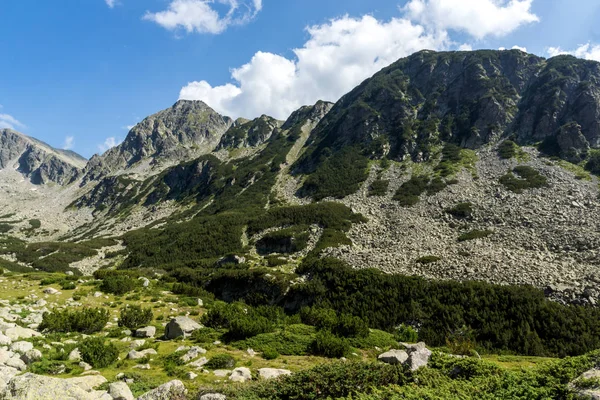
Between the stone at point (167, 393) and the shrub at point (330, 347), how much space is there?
6619 mm

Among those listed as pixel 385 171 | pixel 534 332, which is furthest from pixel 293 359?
pixel 385 171

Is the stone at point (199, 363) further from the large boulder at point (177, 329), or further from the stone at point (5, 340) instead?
the stone at point (5, 340)

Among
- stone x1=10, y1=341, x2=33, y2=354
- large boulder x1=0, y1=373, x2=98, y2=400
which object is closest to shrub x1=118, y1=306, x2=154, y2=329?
stone x1=10, y1=341, x2=33, y2=354

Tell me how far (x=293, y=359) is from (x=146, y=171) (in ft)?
562

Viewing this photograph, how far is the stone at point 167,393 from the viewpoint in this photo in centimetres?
715

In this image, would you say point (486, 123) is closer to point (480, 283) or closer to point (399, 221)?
point (399, 221)

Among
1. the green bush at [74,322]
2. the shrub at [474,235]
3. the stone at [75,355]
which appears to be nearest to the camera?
the stone at [75,355]

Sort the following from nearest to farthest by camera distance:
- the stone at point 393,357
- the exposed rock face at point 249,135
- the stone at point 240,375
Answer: the stone at point 240,375, the stone at point 393,357, the exposed rock face at point 249,135

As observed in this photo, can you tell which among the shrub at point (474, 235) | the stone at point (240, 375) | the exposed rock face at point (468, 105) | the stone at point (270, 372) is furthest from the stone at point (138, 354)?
the exposed rock face at point (468, 105)

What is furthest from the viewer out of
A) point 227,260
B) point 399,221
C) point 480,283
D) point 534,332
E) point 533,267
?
point 399,221

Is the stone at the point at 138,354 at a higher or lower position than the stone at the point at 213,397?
lower

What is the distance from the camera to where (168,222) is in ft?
274

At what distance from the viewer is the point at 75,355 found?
10867 millimetres

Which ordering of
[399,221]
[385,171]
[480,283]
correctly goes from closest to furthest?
[480,283], [399,221], [385,171]
